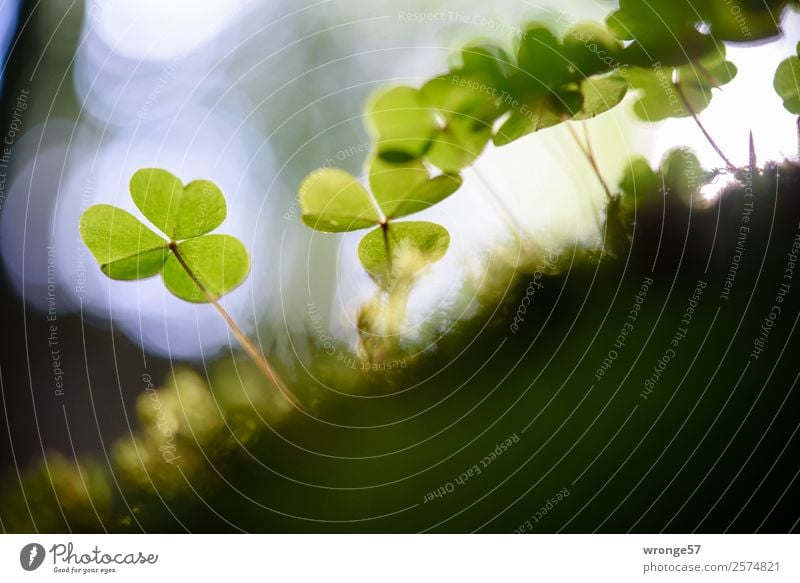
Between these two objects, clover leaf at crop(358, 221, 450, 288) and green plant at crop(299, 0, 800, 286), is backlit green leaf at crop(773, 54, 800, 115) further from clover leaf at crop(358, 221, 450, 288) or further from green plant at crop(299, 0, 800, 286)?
clover leaf at crop(358, 221, 450, 288)

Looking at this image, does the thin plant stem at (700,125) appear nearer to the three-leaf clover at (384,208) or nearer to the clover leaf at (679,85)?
the clover leaf at (679,85)

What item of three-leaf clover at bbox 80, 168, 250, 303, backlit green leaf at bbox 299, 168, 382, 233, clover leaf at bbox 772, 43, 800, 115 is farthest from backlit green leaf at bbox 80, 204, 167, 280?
clover leaf at bbox 772, 43, 800, 115

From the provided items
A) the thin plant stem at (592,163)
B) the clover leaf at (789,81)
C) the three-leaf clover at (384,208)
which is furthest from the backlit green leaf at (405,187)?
the clover leaf at (789,81)
